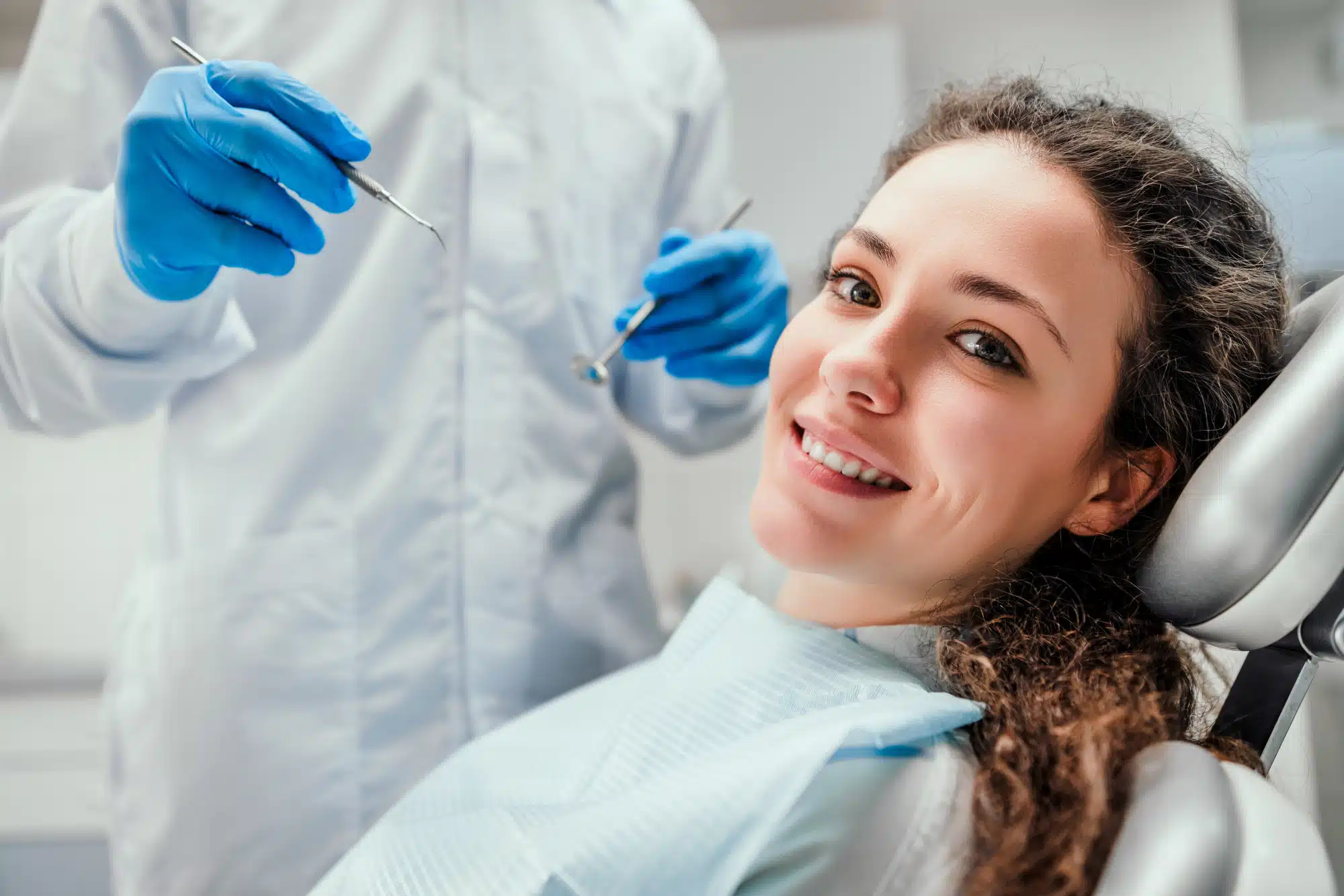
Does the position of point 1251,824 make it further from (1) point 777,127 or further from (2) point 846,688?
(1) point 777,127

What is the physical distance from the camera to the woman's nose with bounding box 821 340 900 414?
91 cm

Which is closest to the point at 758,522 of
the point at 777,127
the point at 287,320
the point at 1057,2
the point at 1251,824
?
the point at 1251,824

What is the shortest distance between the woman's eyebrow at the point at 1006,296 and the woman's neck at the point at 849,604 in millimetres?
260

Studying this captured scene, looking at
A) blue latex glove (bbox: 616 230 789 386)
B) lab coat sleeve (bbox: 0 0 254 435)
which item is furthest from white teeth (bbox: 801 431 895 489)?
lab coat sleeve (bbox: 0 0 254 435)

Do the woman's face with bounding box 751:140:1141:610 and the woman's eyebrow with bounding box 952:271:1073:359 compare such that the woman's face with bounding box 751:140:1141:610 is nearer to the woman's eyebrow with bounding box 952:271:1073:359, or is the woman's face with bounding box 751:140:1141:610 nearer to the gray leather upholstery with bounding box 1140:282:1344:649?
the woman's eyebrow with bounding box 952:271:1073:359

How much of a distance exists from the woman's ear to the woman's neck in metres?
0.16

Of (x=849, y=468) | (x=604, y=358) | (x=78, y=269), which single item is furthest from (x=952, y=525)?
(x=78, y=269)

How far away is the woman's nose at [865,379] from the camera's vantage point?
0.91m

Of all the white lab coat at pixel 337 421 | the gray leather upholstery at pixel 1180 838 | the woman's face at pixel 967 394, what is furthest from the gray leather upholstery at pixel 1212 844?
the white lab coat at pixel 337 421

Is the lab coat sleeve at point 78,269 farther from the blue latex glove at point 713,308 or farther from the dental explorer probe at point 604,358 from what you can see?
the blue latex glove at point 713,308

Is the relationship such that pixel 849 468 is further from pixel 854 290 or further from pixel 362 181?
pixel 362 181

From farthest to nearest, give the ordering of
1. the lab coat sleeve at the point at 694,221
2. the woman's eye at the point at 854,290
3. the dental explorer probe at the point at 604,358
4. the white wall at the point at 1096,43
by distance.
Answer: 1. the white wall at the point at 1096,43
2. the lab coat sleeve at the point at 694,221
3. the dental explorer probe at the point at 604,358
4. the woman's eye at the point at 854,290

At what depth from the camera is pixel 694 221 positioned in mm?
1446

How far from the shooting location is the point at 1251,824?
0.67 meters
